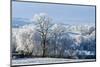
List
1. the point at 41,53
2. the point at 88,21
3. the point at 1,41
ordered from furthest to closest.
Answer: the point at 88,21
the point at 41,53
the point at 1,41

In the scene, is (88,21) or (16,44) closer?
(16,44)

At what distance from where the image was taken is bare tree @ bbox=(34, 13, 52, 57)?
8.41 feet

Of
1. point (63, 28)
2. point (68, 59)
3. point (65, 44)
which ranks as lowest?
point (68, 59)

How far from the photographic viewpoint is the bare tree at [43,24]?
256 cm

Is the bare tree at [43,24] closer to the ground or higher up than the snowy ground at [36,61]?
higher up

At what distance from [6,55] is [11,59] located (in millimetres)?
71

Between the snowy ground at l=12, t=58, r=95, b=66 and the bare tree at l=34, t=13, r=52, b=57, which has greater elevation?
the bare tree at l=34, t=13, r=52, b=57

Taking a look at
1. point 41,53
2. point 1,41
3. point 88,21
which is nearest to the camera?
A: point 1,41

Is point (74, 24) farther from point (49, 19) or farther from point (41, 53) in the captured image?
point (41, 53)

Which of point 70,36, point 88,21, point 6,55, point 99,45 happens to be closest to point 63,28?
point 70,36

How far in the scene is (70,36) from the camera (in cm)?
271

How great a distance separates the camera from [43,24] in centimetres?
259

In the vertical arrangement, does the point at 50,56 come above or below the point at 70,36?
below

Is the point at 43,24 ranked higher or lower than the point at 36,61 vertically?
higher
